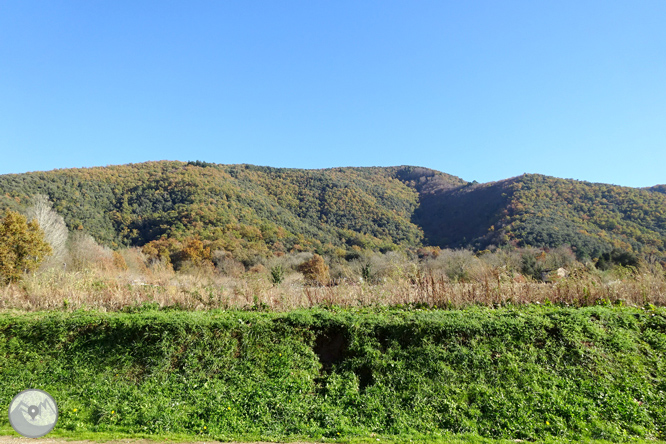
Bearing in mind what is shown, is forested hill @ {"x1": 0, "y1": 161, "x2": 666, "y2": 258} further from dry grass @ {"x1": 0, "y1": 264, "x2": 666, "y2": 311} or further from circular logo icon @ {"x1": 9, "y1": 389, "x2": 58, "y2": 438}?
circular logo icon @ {"x1": 9, "y1": 389, "x2": 58, "y2": 438}

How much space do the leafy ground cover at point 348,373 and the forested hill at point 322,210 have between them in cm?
3230

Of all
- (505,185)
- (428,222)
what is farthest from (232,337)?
(505,185)

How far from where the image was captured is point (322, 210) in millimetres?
60062

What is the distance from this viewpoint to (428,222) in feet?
203

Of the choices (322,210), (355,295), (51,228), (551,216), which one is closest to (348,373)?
(355,295)

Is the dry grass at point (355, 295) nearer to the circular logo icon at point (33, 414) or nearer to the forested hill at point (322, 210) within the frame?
the circular logo icon at point (33, 414)

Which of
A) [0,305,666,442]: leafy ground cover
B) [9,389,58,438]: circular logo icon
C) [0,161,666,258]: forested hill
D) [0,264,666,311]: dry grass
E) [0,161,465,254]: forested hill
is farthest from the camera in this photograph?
[0,161,465,254]: forested hill

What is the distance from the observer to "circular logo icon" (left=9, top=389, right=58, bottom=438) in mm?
4199

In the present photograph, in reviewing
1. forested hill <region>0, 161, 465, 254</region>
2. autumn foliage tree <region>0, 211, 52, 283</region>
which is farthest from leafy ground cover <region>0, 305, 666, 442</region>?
forested hill <region>0, 161, 465, 254</region>

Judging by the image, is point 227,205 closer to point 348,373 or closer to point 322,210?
point 322,210

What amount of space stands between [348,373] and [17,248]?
1839 cm

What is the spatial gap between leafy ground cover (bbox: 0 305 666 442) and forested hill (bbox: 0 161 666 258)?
106 ft

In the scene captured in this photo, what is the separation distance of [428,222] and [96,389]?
5936 cm

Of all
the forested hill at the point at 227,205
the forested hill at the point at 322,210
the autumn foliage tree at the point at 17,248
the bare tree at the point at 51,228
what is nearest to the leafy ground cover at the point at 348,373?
the autumn foliage tree at the point at 17,248
